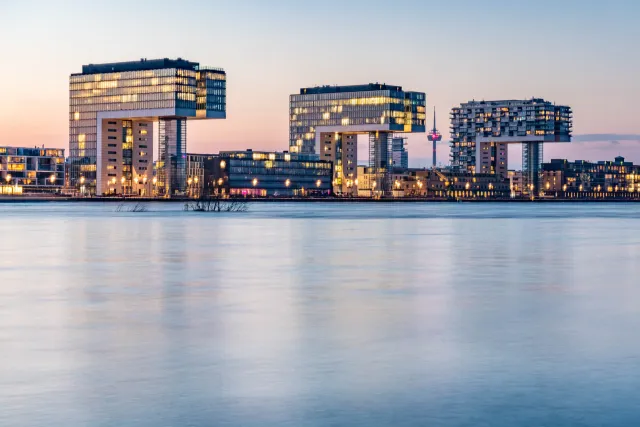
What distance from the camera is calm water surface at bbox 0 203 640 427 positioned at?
39.4ft

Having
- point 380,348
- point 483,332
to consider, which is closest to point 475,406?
point 380,348

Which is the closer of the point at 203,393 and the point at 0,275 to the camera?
the point at 203,393

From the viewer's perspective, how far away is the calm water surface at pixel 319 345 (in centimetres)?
1202

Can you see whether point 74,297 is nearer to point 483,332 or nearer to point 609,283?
point 483,332

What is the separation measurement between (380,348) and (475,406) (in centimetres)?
451

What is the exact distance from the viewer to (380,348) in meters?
16.6

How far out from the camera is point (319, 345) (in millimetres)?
16969

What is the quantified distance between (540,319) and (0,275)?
18.9 meters

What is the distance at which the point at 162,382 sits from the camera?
532 inches

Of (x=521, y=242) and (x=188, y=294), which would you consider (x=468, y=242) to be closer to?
(x=521, y=242)

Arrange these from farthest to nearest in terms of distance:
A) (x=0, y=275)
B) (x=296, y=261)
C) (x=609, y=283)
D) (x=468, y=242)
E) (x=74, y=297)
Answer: (x=468, y=242) → (x=296, y=261) → (x=0, y=275) → (x=609, y=283) → (x=74, y=297)

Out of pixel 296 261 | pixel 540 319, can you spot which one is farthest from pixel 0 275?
pixel 540 319

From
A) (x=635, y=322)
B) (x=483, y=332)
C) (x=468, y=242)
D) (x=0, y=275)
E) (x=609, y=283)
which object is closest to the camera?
(x=483, y=332)

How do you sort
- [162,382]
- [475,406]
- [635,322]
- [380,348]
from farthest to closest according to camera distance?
[635,322] < [380,348] < [162,382] < [475,406]
